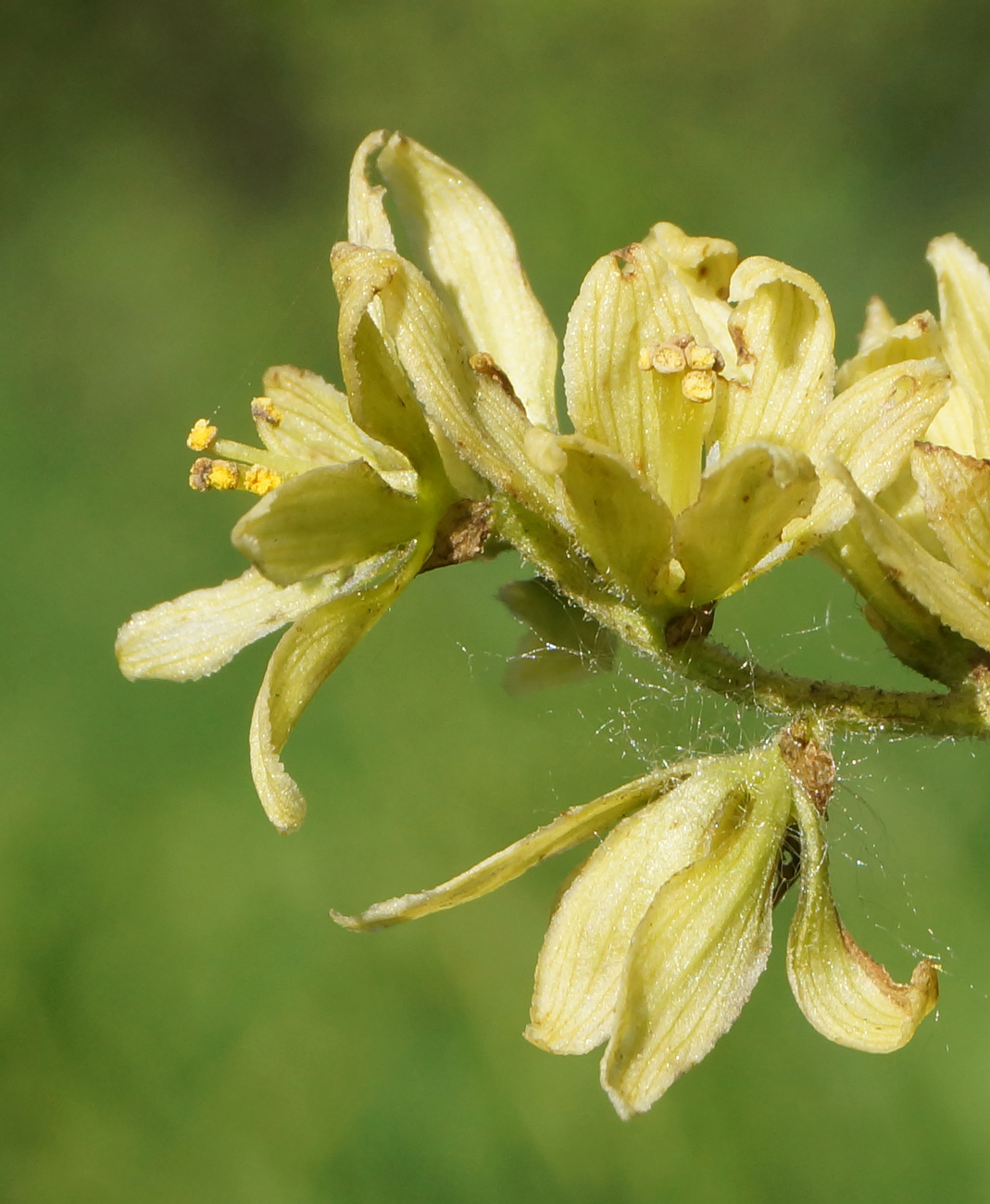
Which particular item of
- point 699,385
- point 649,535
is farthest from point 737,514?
point 699,385

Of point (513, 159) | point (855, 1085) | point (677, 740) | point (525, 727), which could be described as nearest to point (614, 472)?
point (677, 740)

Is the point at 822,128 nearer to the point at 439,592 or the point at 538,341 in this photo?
the point at 439,592

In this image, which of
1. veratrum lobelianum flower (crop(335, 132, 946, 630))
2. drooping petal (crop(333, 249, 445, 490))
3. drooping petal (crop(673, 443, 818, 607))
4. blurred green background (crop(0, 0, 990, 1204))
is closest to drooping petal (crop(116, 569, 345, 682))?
drooping petal (crop(333, 249, 445, 490))

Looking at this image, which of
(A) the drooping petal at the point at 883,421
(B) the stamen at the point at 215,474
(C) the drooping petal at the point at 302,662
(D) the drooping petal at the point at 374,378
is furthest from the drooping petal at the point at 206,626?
(A) the drooping petal at the point at 883,421

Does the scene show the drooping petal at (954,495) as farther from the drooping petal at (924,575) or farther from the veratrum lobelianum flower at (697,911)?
the veratrum lobelianum flower at (697,911)

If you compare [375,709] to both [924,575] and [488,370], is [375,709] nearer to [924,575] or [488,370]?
[488,370]
